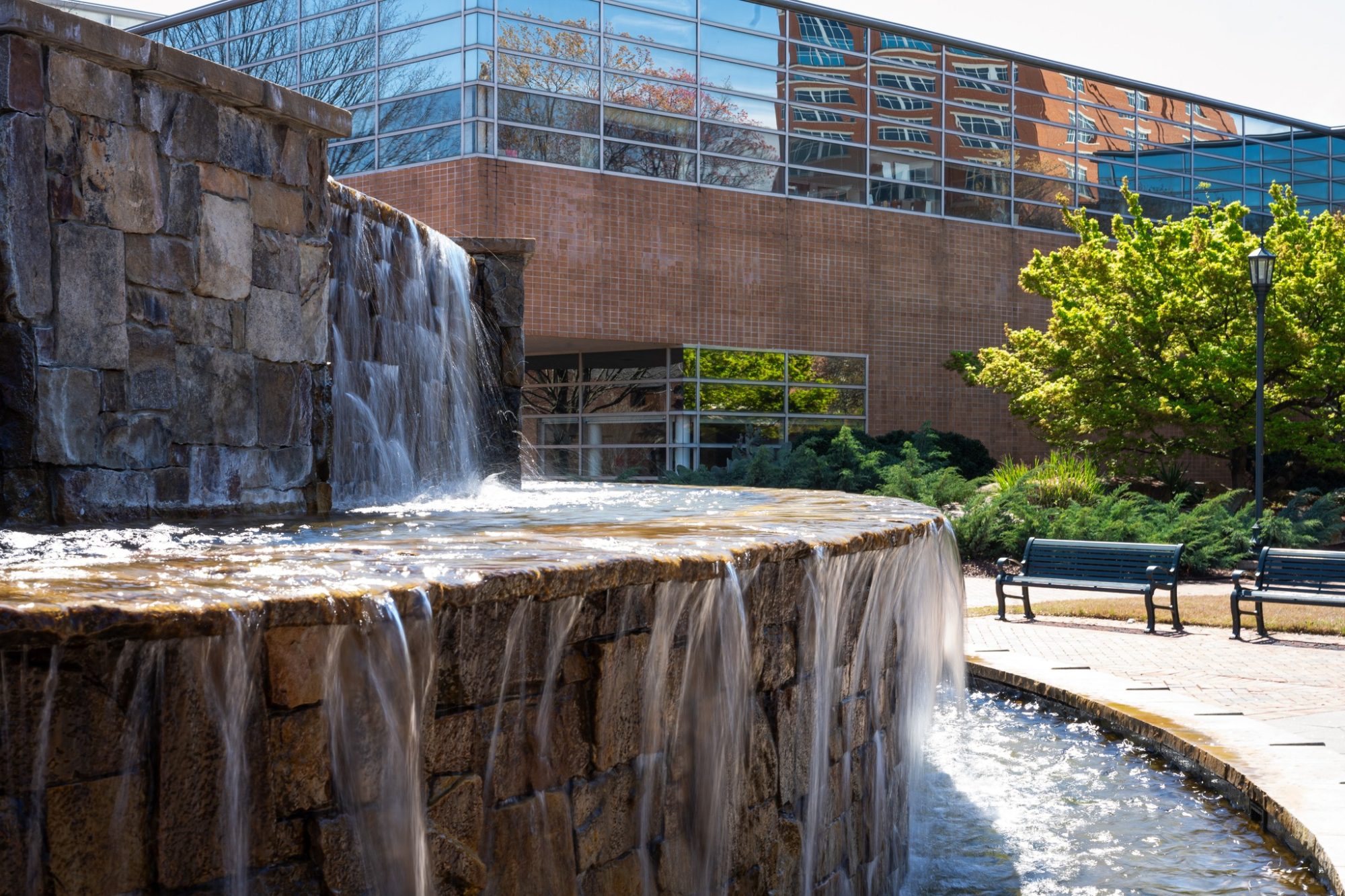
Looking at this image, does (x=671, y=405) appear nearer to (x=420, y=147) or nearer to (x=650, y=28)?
(x=420, y=147)

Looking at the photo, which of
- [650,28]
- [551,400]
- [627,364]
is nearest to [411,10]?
[650,28]

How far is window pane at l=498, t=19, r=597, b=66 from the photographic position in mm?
23250

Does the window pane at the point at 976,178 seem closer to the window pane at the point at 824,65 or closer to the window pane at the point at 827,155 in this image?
the window pane at the point at 827,155

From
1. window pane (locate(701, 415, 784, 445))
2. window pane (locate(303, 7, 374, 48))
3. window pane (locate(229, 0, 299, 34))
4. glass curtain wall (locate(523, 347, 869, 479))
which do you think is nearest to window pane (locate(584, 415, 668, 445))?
glass curtain wall (locate(523, 347, 869, 479))

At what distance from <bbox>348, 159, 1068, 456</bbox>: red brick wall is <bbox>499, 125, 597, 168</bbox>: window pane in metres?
0.24

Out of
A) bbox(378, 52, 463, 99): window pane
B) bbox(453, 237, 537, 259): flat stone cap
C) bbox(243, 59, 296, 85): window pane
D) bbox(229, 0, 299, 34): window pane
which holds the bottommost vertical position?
bbox(453, 237, 537, 259): flat stone cap

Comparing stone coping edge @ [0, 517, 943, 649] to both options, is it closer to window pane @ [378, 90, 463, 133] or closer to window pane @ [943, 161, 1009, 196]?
window pane @ [378, 90, 463, 133]

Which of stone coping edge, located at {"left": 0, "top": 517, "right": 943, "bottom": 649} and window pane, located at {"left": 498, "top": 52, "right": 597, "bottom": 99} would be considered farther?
window pane, located at {"left": 498, "top": 52, "right": 597, "bottom": 99}

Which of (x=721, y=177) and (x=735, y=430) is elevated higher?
(x=721, y=177)

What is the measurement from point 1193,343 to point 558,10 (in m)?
12.5

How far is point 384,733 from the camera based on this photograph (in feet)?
9.71

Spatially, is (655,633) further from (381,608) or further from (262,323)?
(262,323)

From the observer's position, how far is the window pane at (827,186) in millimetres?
27016

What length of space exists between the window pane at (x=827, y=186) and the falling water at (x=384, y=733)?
81.3ft
